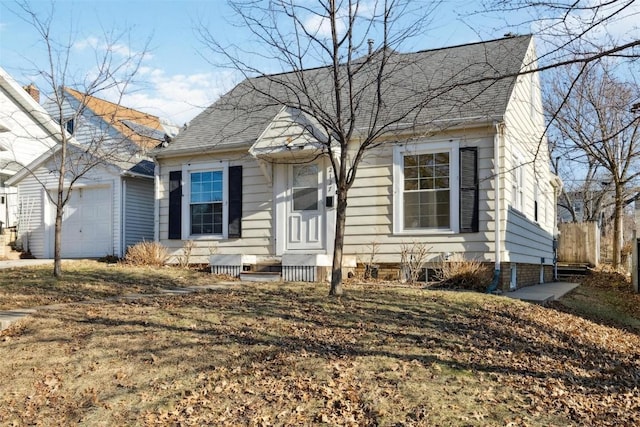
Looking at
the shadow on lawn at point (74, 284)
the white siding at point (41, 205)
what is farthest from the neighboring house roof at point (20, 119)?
the shadow on lawn at point (74, 284)

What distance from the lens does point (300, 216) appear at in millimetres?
12977

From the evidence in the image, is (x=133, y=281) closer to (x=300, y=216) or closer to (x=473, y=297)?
(x=300, y=216)

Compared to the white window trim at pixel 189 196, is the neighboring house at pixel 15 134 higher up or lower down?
higher up

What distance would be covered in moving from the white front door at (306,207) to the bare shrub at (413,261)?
200 cm

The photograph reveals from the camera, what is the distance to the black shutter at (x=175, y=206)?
1423 cm

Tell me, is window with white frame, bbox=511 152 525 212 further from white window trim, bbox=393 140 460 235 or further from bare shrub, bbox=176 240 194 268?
bare shrub, bbox=176 240 194 268

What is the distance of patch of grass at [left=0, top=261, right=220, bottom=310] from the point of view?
8719 millimetres

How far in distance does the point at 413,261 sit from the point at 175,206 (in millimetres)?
6356

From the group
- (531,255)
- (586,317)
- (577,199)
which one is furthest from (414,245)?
(577,199)

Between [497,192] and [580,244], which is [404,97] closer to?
[497,192]

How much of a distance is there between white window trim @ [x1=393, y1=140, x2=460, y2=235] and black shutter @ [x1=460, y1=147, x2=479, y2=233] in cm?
9

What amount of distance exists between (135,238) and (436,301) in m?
11.5

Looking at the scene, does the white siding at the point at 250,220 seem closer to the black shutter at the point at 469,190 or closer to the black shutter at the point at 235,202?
the black shutter at the point at 235,202

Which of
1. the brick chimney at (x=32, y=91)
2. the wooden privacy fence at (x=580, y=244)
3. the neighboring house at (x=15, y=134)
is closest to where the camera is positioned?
the neighboring house at (x=15, y=134)
